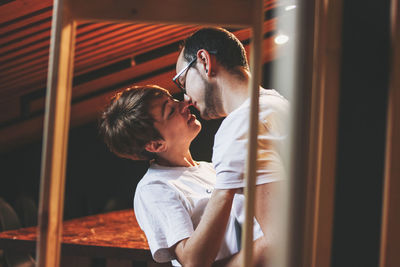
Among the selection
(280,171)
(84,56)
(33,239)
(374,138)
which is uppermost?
(84,56)

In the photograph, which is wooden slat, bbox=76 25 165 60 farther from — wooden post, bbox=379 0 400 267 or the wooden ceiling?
wooden post, bbox=379 0 400 267

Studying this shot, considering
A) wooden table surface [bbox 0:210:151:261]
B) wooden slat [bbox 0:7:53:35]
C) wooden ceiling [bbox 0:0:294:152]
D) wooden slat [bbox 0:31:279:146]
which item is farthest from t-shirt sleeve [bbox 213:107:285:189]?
wooden slat [bbox 0:7:53:35]

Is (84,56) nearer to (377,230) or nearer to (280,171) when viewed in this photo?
(280,171)

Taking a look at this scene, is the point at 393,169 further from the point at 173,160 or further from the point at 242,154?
the point at 173,160

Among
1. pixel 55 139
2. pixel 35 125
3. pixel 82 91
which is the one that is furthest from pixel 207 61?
pixel 35 125

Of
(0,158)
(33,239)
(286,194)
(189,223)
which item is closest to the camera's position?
(286,194)

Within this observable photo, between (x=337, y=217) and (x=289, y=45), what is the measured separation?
479 millimetres

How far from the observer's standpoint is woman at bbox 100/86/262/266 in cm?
126

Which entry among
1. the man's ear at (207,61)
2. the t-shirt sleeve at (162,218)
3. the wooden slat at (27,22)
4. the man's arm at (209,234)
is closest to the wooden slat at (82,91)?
the wooden slat at (27,22)

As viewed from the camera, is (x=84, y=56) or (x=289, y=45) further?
(x=84, y=56)

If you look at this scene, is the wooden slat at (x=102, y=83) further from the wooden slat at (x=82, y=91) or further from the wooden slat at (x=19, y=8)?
the wooden slat at (x=19, y=8)

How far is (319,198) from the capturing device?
0.99 m

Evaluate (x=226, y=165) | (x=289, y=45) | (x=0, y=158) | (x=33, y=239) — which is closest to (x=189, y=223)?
(x=226, y=165)

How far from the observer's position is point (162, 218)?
4.26 ft
